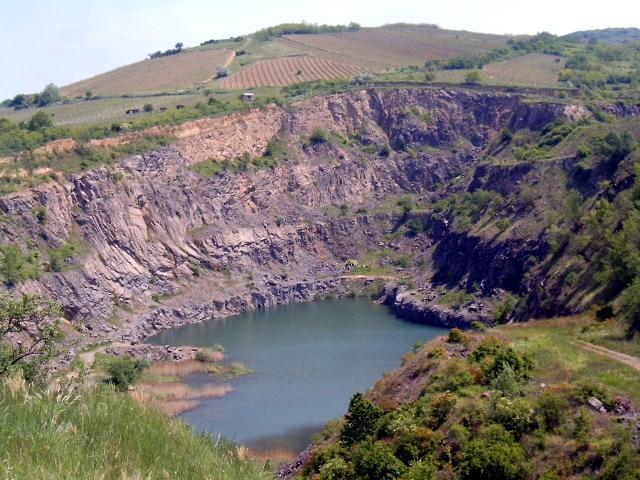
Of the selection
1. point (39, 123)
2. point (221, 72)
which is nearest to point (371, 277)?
point (39, 123)

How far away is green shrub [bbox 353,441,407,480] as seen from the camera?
28.6 metres

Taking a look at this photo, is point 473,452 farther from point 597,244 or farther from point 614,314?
point 597,244

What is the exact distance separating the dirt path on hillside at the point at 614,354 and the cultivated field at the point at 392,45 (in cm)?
9688

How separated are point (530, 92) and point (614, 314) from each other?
2918 inches

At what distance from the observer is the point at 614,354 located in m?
33.5

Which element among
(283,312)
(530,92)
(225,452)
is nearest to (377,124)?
(530,92)

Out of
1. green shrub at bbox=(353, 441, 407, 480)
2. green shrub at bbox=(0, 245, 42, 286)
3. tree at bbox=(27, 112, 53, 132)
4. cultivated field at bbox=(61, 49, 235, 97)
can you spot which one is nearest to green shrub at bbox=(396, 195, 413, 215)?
cultivated field at bbox=(61, 49, 235, 97)

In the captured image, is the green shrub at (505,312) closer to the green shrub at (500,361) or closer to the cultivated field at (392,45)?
the green shrub at (500,361)

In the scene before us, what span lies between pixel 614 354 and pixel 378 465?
9745mm

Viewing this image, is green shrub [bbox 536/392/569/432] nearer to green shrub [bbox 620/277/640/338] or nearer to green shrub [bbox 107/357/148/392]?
green shrub [bbox 620/277/640/338]

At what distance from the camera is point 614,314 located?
39.6m

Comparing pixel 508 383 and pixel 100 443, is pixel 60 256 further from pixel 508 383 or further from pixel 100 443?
pixel 100 443

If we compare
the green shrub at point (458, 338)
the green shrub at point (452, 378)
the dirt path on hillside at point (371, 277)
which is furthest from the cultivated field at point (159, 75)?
the green shrub at point (452, 378)

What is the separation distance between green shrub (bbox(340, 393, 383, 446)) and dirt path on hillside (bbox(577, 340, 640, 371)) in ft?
25.2
